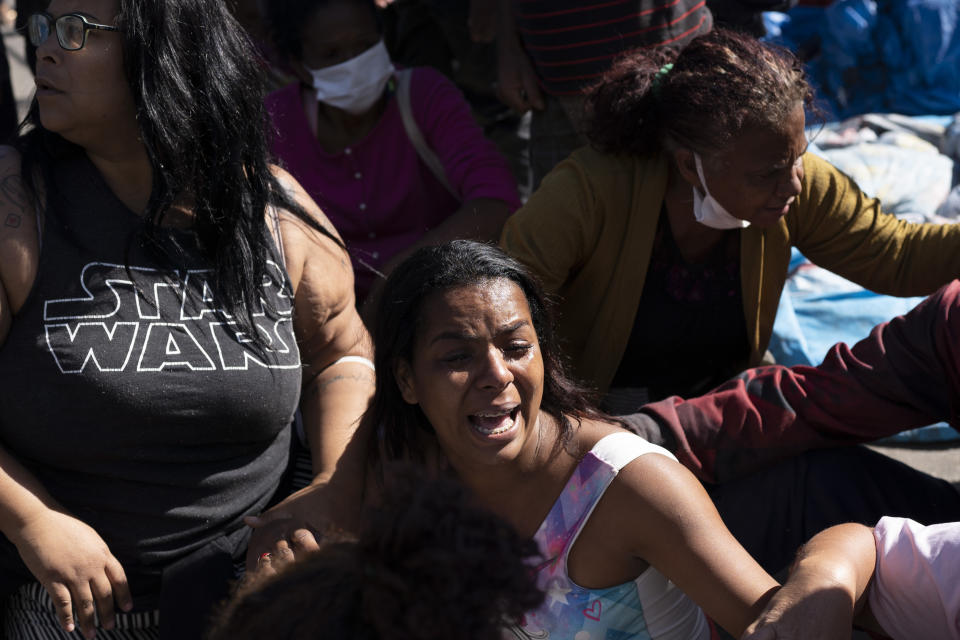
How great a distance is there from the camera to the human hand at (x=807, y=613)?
162 cm

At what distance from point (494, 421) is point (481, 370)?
0.10 metres

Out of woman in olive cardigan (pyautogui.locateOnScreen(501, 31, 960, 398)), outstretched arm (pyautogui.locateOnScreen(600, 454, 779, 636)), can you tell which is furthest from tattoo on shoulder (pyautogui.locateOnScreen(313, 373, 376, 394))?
outstretched arm (pyautogui.locateOnScreen(600, 454, 779, 636))

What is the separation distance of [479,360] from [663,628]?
2.01 feet

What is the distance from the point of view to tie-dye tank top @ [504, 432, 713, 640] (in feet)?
6.22

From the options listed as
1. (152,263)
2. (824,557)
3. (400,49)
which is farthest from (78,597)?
(400,49)

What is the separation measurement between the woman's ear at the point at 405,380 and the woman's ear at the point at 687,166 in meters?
1.00

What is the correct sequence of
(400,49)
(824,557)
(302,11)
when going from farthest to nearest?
(400,49), (302,11), (824,557)

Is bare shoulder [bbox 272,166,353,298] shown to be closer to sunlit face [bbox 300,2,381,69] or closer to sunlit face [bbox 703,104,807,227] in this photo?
sunlit face [bbox 703,104,807,227]

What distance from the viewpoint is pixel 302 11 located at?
11.2ft

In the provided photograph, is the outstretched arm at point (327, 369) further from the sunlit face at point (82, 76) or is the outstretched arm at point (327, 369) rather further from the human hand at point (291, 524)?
the sunlit face at point (82, 76)

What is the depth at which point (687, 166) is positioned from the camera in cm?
262

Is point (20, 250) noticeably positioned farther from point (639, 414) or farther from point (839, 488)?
point (839, 488)

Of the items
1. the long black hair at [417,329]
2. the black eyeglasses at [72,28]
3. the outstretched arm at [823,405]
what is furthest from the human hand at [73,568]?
the outstretched arm at [823,405]

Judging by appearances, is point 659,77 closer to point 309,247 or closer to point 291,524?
point 309,247
